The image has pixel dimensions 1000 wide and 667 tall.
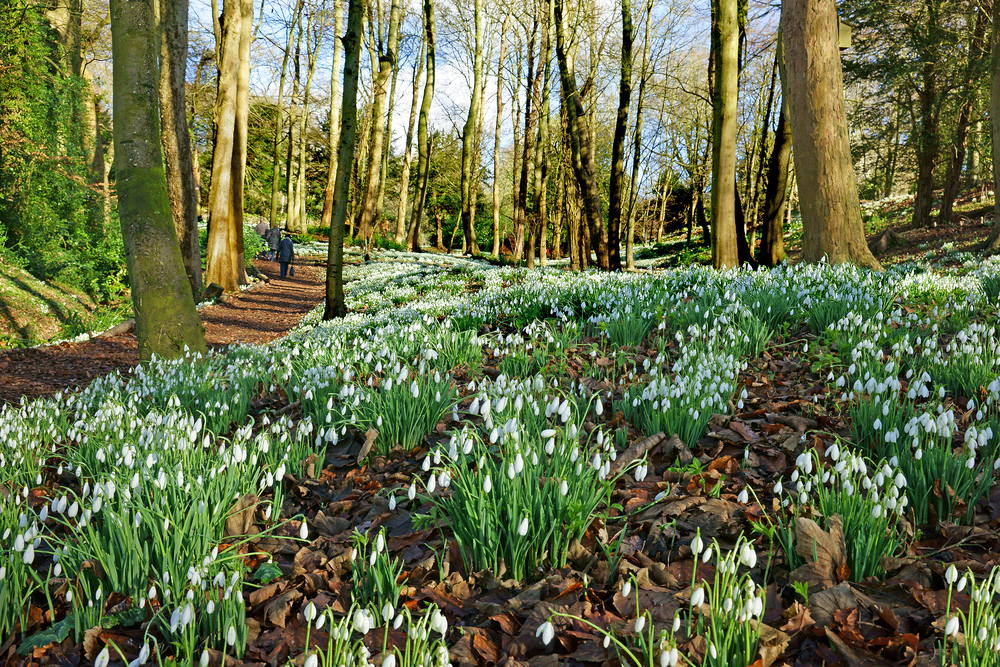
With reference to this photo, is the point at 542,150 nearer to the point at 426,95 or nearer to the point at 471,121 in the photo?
the point at 471,121

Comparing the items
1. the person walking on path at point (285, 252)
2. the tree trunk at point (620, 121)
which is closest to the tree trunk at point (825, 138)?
the tree trunk at point (620, 121)

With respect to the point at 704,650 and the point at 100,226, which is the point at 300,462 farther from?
the point at 100,226

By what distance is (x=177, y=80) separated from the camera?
42.1 feet

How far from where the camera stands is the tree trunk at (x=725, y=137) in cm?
1019

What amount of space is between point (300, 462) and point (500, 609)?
4.93ft

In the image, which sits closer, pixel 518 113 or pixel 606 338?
pixel 606 338

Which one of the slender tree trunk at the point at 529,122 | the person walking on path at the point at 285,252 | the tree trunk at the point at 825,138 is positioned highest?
the slender tree trunk at the point at 529,122

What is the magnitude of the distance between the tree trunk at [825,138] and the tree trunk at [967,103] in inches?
411

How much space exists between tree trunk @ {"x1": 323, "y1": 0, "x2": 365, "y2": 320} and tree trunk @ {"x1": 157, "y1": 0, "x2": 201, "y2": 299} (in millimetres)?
3717

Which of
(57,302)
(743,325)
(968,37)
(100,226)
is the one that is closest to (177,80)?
(100,226)

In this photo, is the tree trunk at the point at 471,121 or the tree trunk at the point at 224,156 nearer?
the tree trunk at the point at 224,156

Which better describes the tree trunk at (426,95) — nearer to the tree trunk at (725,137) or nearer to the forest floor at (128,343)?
the forest floor at (128,343)

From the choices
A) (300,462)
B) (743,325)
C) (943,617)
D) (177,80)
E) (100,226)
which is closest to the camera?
(943,617)

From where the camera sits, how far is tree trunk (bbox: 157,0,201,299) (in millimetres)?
12586
